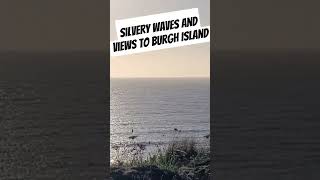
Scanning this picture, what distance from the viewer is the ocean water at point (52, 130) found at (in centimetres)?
5822

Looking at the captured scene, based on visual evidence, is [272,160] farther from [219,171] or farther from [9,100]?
[9,100]

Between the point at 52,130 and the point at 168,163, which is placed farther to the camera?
the point at 52,130

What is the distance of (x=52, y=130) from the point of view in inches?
3167

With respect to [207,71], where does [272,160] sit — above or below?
below

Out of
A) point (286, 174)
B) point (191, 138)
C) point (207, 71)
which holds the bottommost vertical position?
point (286, 174)

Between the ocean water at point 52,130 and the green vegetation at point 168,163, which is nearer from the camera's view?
the green vegetation at point 168,163

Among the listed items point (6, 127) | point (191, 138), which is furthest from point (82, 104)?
point (191, 138)

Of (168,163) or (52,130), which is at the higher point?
(168,163)

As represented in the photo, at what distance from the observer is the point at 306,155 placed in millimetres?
66000

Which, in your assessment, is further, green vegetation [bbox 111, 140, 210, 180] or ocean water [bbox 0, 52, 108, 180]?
A: ocean water [bbox 0, 52, 108, 180]

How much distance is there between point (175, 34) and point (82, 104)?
83.9 meters

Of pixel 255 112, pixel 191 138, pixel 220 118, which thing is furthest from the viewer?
pixel 255 112

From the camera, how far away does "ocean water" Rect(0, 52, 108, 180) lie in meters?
58.2

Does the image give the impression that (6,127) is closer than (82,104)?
Yes
